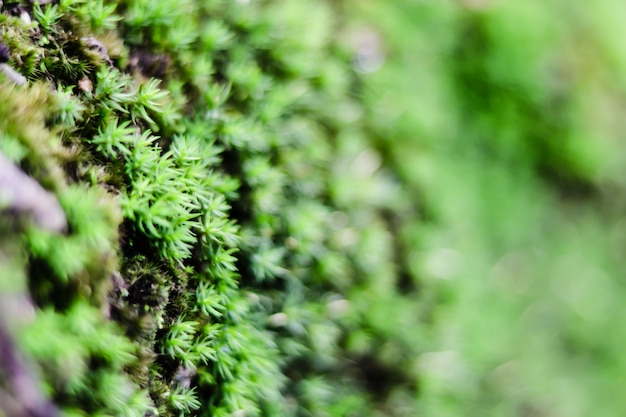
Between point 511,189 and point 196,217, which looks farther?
point 511,189

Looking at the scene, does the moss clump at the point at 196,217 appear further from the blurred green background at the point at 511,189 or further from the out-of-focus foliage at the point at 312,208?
the blurred green background at the point at 511,189

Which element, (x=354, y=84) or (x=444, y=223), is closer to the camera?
(x=354, y=84)

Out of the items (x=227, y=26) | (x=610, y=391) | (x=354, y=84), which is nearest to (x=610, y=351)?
(x=610, y=391)

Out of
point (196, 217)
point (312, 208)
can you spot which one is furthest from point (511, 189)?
point (196, 217)

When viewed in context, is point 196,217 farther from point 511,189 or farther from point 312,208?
point 511,189

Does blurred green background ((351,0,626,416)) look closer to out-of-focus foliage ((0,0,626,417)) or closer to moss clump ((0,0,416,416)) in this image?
out-of-focus foliage ((0,0,626,417))

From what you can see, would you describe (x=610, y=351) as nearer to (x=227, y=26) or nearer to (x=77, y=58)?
(x=227, y=26)

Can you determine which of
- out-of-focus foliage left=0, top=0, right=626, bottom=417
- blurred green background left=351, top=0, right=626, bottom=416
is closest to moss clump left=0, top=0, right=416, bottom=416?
out-of-focus foliage left=0, top=0, right=626, bottom=417

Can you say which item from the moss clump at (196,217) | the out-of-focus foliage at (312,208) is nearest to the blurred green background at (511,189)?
the out-of-focus foliage at (312,208)

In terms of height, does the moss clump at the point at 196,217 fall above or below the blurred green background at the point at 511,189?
below
